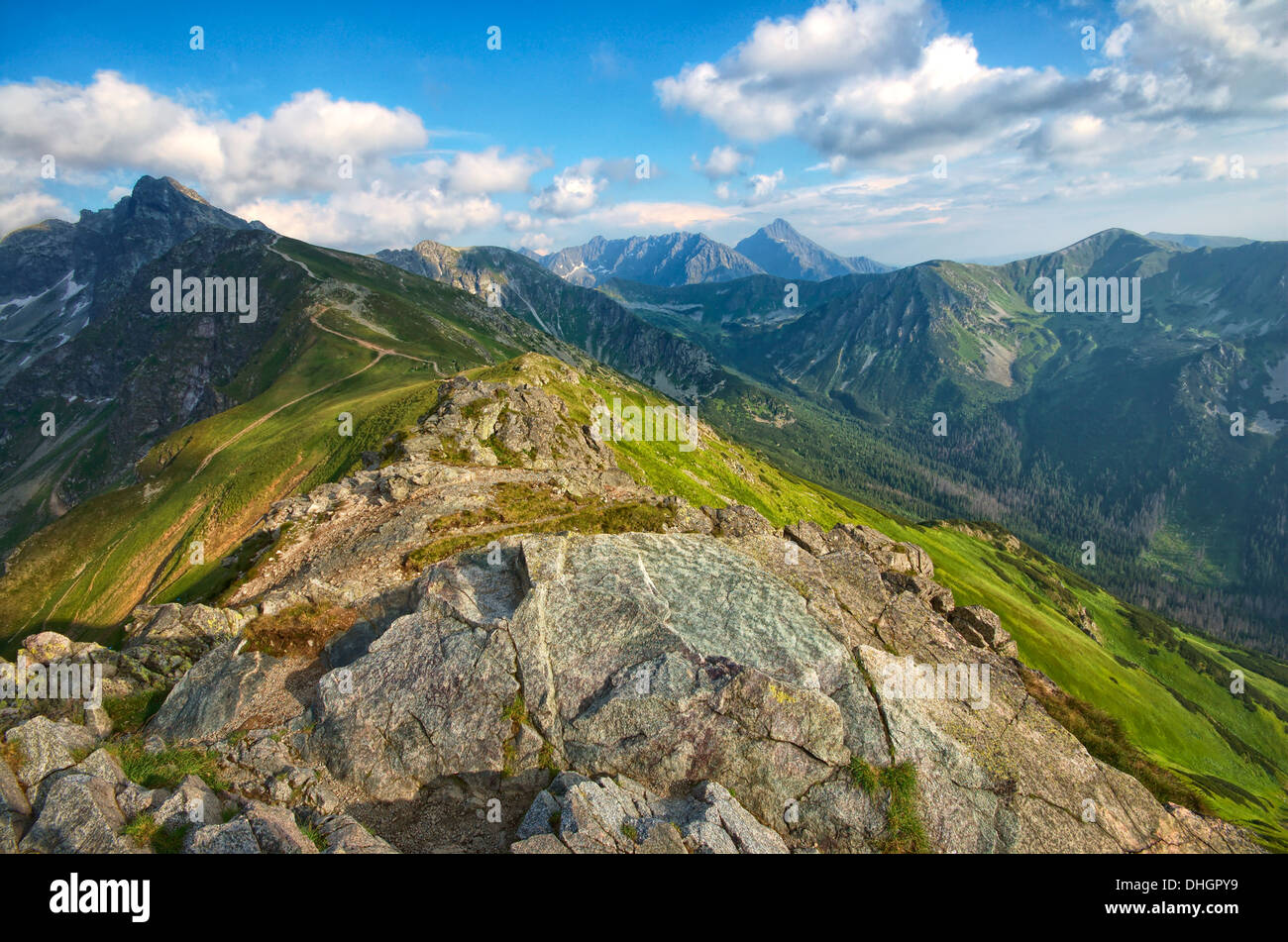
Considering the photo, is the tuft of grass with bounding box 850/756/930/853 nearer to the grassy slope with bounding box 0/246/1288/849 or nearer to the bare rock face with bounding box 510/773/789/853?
the bare rock face with bounding box 510/773/789/853

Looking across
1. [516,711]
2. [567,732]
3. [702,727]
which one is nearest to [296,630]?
[516,711]

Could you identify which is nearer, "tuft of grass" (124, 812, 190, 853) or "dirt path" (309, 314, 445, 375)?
"tuft of grass" (124, 812, 190, 853)

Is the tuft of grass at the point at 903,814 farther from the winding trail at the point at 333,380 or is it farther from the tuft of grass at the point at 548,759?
the winding trail at the point at 333,380

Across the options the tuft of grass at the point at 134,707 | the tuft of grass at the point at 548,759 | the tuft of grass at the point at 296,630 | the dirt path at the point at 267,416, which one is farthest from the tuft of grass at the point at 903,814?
the dirt path at the point at 267,416

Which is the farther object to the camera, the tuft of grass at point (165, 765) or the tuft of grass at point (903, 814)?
the tuft of grass at point (903, 814)

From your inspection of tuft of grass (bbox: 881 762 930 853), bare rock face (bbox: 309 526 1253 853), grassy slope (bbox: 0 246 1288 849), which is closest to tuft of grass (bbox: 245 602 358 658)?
bare rock face (bbox: 309 526 1253 853)
